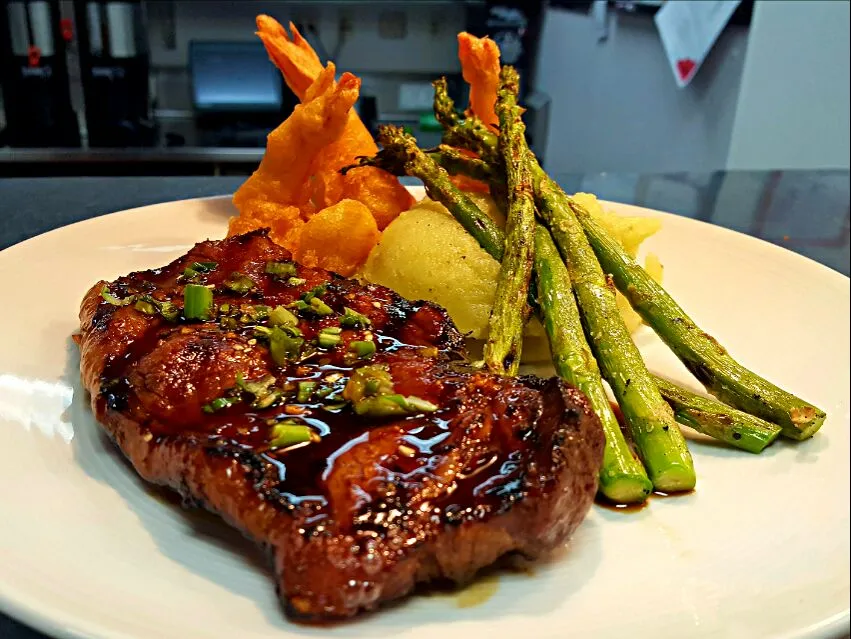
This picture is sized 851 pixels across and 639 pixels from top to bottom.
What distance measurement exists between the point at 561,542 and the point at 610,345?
0.85 metres

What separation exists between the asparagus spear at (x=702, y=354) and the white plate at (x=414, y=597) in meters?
0.09

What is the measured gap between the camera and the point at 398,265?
2.83 metres

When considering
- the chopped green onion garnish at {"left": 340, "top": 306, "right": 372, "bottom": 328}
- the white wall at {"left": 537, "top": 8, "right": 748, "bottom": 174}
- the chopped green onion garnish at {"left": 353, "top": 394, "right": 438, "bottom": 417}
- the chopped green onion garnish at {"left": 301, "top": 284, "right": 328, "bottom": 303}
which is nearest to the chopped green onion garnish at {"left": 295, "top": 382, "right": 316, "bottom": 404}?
the chopped green onion garnish at {"left": 353, "top": 394, "right": 438, "bottom": 417}

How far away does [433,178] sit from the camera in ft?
10.1

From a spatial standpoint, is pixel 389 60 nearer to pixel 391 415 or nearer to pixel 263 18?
pixel 263 18

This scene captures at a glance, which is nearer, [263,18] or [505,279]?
[505,279]

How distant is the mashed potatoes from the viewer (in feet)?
8.82

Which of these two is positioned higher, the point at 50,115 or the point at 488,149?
the point at 488,149

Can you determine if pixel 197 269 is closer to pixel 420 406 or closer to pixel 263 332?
pixel 263 332

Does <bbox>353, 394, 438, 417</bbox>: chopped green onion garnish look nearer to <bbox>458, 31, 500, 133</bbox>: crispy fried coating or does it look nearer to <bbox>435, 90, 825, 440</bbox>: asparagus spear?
<bbox>435, 90, 825, 440</bbox>: asparagus spear

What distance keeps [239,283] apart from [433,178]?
1.06m

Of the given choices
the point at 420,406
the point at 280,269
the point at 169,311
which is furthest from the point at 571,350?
the point at 169,311

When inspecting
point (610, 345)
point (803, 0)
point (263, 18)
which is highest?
point (803, 0)

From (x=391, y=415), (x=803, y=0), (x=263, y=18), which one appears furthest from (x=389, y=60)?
(x=391, y=415)
